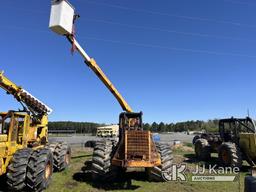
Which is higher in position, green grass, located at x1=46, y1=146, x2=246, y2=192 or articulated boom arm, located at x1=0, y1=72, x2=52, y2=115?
articulated boom arm, located at x1=0, y1=72, x2=52, y2=115

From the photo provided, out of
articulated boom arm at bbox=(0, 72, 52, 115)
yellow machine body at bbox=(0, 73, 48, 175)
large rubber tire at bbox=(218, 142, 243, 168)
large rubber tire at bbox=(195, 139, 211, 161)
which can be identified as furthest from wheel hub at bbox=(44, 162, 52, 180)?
large rubber tire at bbox=(195, 139, 211, 161)

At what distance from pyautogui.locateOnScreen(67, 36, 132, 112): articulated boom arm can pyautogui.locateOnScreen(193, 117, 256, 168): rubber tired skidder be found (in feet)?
19.4

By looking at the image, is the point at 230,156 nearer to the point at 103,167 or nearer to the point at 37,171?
the point at 103,167

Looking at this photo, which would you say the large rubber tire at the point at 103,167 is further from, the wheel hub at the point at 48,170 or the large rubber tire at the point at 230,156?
the large rubber tire at the point at 230,156

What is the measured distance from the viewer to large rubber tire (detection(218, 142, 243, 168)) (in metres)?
15.3

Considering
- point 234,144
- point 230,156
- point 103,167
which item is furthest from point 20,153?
point 234,144

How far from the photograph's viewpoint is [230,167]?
1541 centimetres

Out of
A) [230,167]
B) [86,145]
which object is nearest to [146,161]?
[230,167]

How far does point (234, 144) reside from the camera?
641 inches

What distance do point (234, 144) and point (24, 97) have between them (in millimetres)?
11079

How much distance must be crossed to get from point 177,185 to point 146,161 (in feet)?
5.74

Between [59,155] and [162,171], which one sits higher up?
[59,155]

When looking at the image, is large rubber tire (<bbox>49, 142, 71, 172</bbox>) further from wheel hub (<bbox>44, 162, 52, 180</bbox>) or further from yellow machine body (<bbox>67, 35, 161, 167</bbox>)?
yellow machine body (<bbox>67, 35, 161, 167</bbox>)

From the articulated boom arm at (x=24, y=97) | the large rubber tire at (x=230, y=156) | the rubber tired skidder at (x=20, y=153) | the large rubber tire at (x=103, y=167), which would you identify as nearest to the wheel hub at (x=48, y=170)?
the rubber tired skidder at (x=20, y=153)
